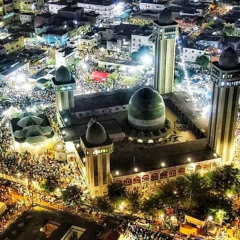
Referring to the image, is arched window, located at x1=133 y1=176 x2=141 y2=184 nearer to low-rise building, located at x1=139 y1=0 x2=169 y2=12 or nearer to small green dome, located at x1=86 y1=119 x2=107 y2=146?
small green dome, located at x1=86 y1=119 x2=107 y2=146

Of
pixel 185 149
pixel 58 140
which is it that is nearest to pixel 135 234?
pixel 185 149

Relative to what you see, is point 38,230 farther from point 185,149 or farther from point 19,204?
point 185,149

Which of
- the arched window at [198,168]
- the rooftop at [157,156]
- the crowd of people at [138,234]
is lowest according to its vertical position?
the arched window at [198,168]

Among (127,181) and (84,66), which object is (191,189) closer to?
(127,181)

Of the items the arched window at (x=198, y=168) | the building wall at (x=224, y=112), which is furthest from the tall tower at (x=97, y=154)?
the building wall at (x=224, y=112)

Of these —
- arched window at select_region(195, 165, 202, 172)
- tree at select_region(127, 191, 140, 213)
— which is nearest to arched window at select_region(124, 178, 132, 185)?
tree at select_region(127, 191, 140, 213)

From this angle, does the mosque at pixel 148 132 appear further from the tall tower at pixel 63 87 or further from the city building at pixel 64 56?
the city building at pixel 64 56

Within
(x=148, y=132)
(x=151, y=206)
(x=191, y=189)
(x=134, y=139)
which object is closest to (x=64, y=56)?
(x=134, y=139)
